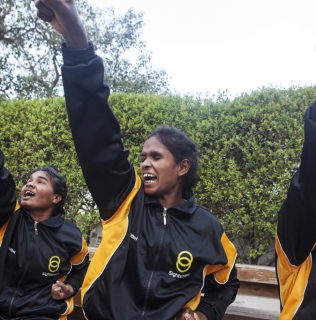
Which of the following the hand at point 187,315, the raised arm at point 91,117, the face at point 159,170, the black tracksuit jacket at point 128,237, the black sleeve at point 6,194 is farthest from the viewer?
the black sleeve at point 6,194

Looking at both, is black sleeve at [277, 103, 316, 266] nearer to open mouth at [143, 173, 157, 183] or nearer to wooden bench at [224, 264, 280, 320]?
open mouth at [143, 173, 157, 183]

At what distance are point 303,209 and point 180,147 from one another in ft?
3.32

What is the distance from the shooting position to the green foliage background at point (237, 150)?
15.4ft

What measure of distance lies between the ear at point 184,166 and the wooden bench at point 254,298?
60.2 inches

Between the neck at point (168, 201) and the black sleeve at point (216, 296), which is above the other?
the neck at point (168, 201)

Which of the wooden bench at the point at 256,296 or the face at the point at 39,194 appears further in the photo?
the wooden bench at the point at 256,296

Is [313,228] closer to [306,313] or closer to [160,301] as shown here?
[306,313]

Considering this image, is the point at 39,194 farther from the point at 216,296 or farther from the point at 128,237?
the point at 216,296

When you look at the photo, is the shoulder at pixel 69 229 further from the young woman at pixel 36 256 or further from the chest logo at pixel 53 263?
the chest logo at pixel 53 263

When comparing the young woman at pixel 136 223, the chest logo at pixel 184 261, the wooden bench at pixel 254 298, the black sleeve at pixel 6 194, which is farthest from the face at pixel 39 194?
the chest logo at pixel 184 261

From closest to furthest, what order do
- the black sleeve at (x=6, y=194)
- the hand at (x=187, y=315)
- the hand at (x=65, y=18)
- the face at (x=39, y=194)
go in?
the hand at (x=65, y=18)
the hand at (x=187, y=315)
the black sleeve at (x=6, y=194)
the face at (x=39, y=194)

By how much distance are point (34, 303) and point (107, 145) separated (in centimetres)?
155

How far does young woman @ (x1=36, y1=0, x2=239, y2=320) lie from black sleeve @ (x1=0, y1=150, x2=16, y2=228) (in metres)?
0.85

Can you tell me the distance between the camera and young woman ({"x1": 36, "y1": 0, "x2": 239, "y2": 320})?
1852mm
